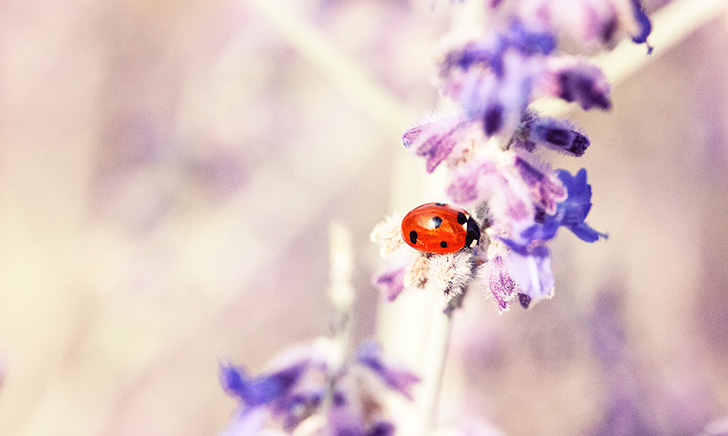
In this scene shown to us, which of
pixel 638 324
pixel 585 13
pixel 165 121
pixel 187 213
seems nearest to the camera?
pixel 585 13

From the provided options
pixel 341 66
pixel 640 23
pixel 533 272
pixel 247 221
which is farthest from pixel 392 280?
pixel 247 221

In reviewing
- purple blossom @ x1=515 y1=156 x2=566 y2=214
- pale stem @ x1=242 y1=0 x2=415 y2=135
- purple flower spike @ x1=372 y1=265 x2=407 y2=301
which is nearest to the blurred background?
pale stem @ x1=242 y1=0 x2=415 y2=135

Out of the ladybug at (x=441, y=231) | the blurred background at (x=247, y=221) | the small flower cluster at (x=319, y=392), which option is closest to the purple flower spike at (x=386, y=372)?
the small flower cluster at (x=319, y=392)

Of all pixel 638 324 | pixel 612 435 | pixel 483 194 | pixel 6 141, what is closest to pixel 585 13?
pixel 483 194

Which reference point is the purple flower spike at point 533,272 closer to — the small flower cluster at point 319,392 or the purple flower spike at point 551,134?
the purple flower spike at point 551,134

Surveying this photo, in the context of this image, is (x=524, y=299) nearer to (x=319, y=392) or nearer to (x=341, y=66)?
(x=319, y=392)

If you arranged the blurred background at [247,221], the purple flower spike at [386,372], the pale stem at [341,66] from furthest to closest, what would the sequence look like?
the blurred background at [247,221] < the pale stem at [341,66] < the purple flower spike at [386,372]

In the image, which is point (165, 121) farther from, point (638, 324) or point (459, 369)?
point (638, 324)

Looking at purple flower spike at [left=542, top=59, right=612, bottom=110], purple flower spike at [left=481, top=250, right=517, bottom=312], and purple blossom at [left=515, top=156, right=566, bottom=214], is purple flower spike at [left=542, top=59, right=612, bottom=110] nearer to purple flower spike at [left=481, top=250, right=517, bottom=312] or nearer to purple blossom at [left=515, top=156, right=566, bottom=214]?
purple blossom at [left=515, top=156, right=566, bottom=214]
